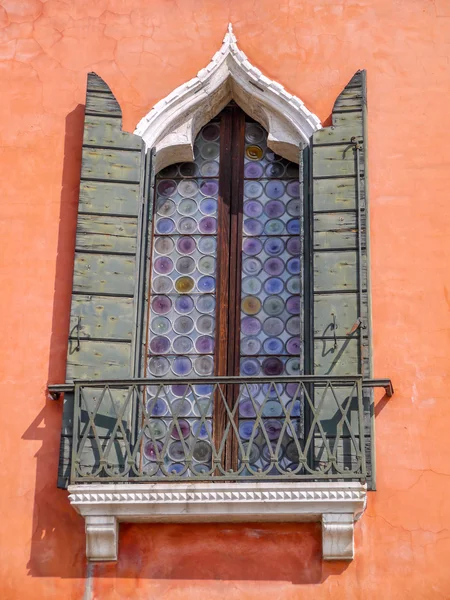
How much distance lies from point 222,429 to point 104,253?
1262 millimetres

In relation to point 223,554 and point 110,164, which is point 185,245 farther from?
point 223,554

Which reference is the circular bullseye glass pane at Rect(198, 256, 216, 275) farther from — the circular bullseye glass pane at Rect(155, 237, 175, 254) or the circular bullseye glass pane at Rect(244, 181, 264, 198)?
the circular bullseye glass pane at Rect(244, 181, 264, 198)

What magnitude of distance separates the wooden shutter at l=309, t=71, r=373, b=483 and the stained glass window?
32 cm

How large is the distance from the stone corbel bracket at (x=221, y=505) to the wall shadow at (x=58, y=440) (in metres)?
0.18

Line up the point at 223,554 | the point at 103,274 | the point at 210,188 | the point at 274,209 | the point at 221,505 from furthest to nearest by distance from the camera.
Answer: the point at 210,188 → the point at 274,209 → the point at 103,274 → the point at 223,554 → the point at 221,505

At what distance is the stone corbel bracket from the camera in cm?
789

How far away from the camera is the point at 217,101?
366 inches

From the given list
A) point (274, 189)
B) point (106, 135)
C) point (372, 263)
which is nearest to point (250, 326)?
point (372, 263)

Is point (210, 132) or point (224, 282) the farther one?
point (210, 132)

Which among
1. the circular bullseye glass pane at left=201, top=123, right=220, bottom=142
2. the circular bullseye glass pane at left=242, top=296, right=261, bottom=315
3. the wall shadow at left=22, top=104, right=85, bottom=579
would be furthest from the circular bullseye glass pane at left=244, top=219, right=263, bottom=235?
the wall shadow at left=22, top=104, right=85, bottom=579

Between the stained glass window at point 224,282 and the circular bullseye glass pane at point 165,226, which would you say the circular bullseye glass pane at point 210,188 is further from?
the circular bullseye glass pane at point 165,226

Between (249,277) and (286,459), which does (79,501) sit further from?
(249,277)

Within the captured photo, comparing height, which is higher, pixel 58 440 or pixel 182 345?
pixel 182 345

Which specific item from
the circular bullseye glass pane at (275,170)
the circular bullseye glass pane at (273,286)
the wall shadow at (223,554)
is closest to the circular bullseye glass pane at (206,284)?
the circular bullseye glass pane at (273,286)
